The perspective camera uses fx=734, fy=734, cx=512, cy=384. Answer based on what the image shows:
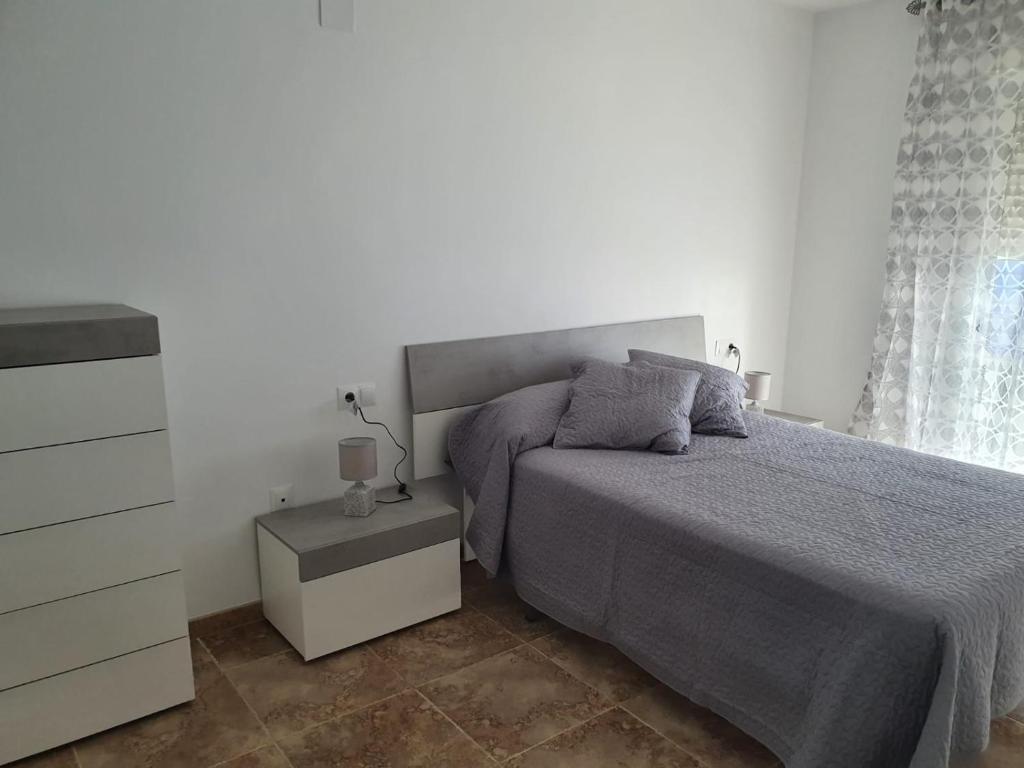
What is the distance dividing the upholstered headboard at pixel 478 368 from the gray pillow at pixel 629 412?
300mm

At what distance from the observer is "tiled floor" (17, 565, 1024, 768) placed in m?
2.01

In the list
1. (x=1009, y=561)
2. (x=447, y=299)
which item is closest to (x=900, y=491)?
(x=1009, y=561)

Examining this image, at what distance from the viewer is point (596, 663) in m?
2.46

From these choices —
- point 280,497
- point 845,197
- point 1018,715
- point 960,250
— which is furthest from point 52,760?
point 845,197

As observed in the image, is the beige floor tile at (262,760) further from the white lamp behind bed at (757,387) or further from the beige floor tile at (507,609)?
the white lamp behind bed at (757,387)

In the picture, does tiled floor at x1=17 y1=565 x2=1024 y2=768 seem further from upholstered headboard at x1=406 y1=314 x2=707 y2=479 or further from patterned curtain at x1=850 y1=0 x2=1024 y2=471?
patterned curtain at x1=850 y1=0 x2=1024 y2=471

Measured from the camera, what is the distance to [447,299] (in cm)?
297

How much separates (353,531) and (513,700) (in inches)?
29.6

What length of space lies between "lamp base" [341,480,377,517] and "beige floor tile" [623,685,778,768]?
1.08 m

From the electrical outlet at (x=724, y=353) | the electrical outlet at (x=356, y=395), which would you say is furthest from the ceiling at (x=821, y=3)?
the electrical outlet at (x=356, y=395)

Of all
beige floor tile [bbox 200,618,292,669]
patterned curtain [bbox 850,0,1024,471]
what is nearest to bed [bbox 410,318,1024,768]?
beige floor tile [bbox 200,618,292,669]

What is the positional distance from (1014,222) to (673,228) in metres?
1.56

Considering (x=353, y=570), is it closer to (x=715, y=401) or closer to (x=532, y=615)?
(x=532, y=615)

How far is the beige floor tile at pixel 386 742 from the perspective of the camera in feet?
6.51
